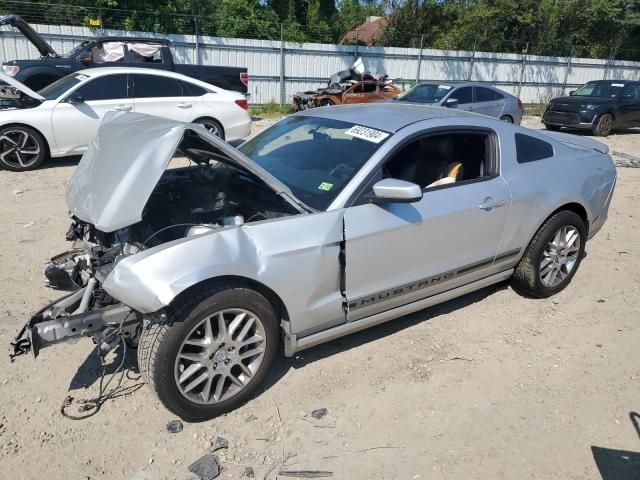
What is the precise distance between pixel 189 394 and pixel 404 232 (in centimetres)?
157

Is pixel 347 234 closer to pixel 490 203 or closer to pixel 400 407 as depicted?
pixel 400 407

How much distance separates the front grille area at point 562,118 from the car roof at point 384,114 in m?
12.8

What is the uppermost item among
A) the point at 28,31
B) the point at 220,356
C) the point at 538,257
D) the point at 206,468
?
the point at 28,31

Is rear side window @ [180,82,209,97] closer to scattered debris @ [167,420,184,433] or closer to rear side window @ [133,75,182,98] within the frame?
rear side window @ [133,75,182,98]

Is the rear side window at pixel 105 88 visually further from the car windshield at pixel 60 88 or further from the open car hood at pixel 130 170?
the open car hood at pixel 130 170

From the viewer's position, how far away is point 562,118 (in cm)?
1534

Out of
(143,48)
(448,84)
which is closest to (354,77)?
(448,84)

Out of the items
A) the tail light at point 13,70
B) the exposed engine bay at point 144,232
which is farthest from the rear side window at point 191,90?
the exposed engine bay at point 144,232

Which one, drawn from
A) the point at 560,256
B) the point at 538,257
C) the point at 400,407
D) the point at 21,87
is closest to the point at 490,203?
the point at 538,257

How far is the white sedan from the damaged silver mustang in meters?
4.91

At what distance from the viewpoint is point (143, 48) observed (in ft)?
40.5

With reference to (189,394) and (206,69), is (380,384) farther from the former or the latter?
(206,69)

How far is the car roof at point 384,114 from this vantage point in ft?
11.6

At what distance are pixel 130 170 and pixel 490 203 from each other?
2386 mm
